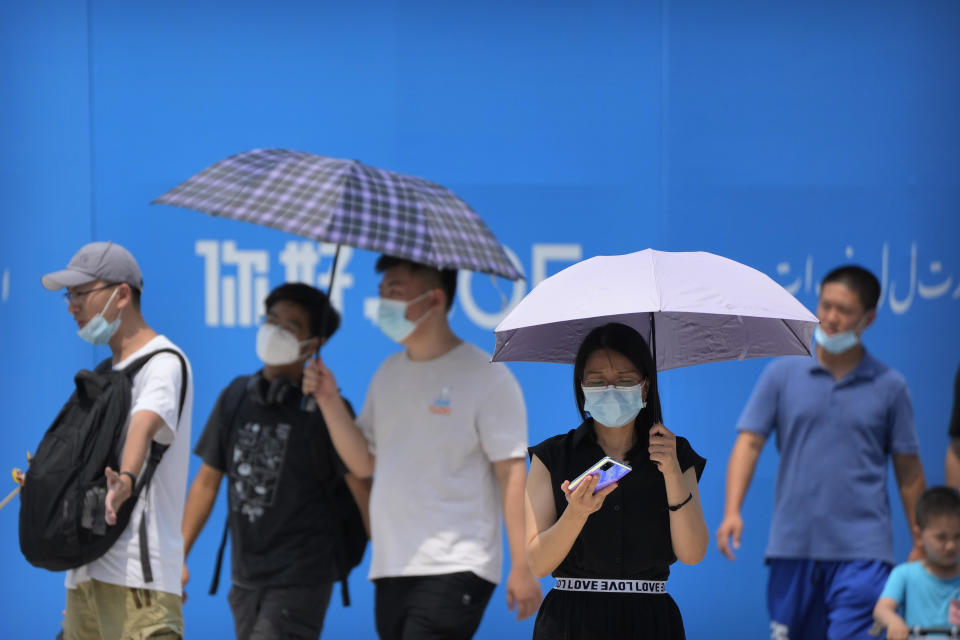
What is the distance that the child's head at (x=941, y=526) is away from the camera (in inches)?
184

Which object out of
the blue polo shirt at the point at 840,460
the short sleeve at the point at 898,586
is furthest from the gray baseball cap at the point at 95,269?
the short sleeve at the point at 898,586

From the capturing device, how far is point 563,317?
9.82ft

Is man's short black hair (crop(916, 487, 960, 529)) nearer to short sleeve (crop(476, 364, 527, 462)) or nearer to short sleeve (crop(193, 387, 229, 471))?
short sleeve (crop(476, 364, 527, 462))

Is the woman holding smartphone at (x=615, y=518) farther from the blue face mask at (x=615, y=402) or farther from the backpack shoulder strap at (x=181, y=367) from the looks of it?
the backpack shoulder strap at (x=181, y=367)

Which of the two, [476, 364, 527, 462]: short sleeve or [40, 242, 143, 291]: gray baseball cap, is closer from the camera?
[40, 242, 143, 291]: gray baseball cap

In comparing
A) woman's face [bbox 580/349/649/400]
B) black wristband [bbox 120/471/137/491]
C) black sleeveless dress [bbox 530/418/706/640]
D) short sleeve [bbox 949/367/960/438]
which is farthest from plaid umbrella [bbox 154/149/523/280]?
short sleeve [bbox 949/367/960/438]

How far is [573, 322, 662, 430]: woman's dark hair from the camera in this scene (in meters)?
3.16

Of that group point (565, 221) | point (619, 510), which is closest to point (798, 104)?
point (565, 221)

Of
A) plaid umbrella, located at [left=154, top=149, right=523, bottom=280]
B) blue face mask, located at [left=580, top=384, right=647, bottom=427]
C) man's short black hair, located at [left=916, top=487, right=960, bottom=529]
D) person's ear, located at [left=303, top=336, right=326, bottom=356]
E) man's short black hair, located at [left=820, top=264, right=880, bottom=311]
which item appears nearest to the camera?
blue face mask, located at [left=580, top=384, right=647, bottom=427]

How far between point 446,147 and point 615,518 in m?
3.42

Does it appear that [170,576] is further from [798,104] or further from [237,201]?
[798,104]

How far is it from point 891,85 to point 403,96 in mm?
2514

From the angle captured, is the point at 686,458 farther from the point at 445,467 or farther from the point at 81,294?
the point at 81,294

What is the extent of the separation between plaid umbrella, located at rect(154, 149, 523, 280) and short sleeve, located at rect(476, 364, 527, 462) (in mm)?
444
